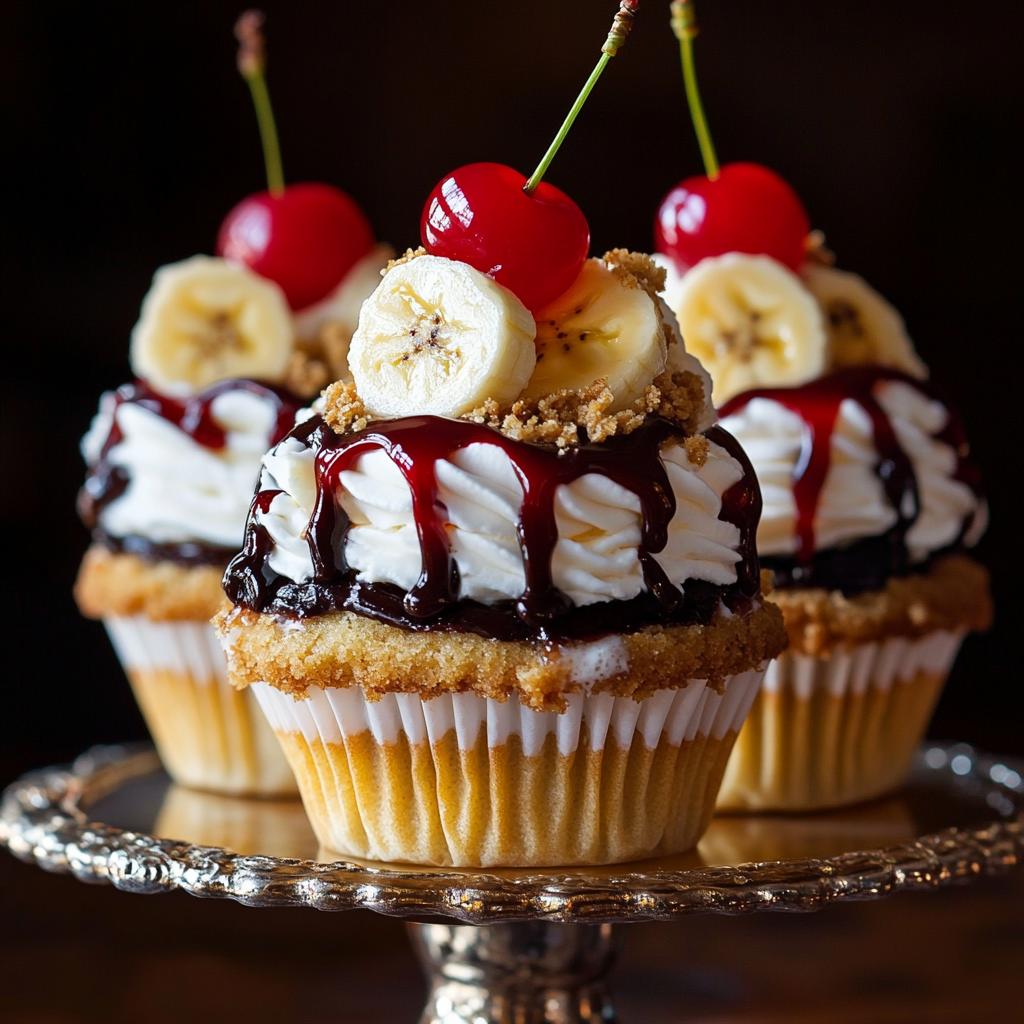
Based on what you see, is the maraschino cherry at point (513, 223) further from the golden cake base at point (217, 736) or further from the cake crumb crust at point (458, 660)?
the golden cake base at point (217, 736)

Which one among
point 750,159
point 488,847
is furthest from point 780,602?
point 750,159

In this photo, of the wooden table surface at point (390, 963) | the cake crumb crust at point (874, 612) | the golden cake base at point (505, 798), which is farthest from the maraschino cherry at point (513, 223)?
the wooden table surface at point (390, 963)

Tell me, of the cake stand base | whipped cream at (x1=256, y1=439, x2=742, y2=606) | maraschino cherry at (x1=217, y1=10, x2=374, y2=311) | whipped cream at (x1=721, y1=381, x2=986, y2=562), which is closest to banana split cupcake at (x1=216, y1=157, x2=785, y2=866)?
whipped cream at (x1=256, y1=439, x2=742, y2=606)

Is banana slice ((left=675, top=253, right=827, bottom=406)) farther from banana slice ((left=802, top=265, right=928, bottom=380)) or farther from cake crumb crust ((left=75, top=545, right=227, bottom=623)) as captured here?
cake crumb crust ((left=75, top=545, right=227, bottom=623))

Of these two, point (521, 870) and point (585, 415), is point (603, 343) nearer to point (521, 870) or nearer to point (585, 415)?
point (585, 415)

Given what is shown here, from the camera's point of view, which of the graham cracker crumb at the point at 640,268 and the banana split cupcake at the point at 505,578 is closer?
the banana split cupcake at the point at 505,578
